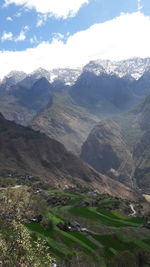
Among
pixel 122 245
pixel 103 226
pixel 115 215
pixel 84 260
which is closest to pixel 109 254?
pixel 122 245

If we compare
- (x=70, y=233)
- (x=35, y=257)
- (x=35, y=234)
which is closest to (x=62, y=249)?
(x=35, y=234)

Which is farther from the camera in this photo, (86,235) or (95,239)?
(86,235)

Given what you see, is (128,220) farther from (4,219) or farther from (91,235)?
(4,219)

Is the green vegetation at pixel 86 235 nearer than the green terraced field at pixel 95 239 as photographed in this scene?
Yes

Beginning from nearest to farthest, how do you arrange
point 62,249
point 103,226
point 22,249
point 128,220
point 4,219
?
point 22,249, point 4,219, point 62,249, point 103,226, point 128,220

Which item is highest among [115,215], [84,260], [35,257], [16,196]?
[35,257]

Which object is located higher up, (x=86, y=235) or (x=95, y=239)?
(x=86, y=235)

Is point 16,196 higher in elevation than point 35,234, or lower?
higher

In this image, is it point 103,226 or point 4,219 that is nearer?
point 4,219

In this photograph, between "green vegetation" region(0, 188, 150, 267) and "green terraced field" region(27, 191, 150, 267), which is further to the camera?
"green terraced field" region(27, 191, 150, 267)

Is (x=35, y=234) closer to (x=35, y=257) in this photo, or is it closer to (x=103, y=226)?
(x=103, y=226)

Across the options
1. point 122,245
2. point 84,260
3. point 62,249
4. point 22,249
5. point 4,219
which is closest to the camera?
point 22,249
